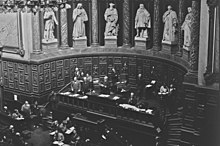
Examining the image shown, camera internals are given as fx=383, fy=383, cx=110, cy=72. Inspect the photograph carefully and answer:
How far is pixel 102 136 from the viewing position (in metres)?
11.9

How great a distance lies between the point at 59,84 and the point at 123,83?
9.50ft

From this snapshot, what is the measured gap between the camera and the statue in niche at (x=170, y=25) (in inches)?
577

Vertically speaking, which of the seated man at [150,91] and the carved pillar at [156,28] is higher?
the carved pillar at [156,28]

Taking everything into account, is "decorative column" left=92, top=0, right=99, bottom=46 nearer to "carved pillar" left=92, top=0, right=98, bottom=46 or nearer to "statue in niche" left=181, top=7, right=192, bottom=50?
"carved pillar" left=92, top=0, right=98, bottom=46

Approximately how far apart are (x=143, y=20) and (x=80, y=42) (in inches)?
122

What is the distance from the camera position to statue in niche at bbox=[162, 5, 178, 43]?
1466 centimetres

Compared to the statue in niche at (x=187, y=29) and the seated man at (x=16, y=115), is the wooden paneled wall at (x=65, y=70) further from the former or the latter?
the seated man at (x=16, y=115)

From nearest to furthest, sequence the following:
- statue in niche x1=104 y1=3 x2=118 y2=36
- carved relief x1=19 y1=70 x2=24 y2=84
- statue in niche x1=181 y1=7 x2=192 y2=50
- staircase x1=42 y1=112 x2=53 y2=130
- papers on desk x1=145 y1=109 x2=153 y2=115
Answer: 1. papers on desk x1=145 y1=109 x2=153 y2=115
2. statue in niche x1=181 y1=7 x2=192 y2=50
3. staircase x1=42 y1=112 x2=53 y2=130
4. carved relief x1=19 y1=70 x2=24 y2=84
5. statue in niche x1=104 y1=3 x2=118 y2=36

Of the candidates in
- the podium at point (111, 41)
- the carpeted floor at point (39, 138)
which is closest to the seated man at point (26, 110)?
the carpeted floor at point (39, 138)

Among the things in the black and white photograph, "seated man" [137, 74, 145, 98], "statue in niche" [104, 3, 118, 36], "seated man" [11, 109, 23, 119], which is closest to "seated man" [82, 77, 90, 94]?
the black and white photograph

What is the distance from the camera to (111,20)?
16.7m

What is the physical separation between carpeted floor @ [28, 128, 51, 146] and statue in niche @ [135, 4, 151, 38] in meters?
5.93

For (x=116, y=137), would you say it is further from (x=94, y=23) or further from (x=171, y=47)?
(x=94, y=23)

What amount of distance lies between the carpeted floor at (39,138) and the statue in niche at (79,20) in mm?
5298
